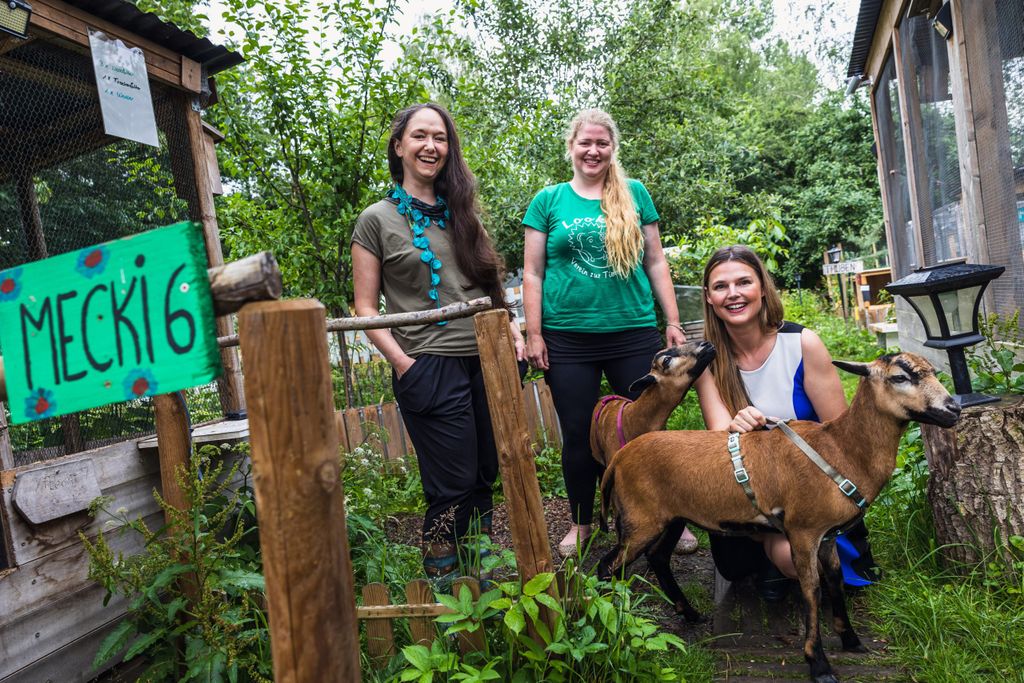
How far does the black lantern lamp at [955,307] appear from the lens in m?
2.89

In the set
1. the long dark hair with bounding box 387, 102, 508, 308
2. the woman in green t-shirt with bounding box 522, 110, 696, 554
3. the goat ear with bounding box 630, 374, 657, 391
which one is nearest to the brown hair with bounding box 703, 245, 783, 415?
the goat ear with bounding box 630, 374, 657, 391

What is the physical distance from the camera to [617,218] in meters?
3.38

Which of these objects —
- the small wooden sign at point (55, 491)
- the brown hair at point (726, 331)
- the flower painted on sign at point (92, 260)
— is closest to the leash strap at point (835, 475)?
the brown hair at point (726, 331)

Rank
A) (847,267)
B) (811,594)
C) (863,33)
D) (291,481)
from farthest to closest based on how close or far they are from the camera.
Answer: (847,267) < (863,33) < (811,594) < (291,481)

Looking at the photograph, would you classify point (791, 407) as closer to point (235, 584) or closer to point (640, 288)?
point (640, 288)

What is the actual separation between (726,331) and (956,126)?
2934 mm

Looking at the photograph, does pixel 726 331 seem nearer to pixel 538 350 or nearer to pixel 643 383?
pixel 643 383

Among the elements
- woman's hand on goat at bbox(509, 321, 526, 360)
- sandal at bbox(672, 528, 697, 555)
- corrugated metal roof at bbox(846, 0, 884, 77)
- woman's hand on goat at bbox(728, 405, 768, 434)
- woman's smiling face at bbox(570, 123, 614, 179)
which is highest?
corrugated metal roof at bbox(846, 0, 884, 77)

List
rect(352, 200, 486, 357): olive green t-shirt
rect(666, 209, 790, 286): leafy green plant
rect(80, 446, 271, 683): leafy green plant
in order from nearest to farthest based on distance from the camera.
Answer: rect(80, 446, 271, 683): leafy green plant → rect(352, 200, 486, 357): olive green t-shirt → rect(666, 209, 790, 286): leafy green plant

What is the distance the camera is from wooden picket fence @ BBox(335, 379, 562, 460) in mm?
5391

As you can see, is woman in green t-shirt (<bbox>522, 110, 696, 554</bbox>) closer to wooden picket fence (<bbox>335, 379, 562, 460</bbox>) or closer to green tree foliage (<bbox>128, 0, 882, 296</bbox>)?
green tree foliage (<bbox>128, 0, 882, 296</bbox>)

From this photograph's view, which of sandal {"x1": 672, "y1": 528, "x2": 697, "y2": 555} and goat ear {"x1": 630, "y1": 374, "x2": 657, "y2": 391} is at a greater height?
goat ear {"x1": 630, "y1": 374, "x2": 657, "y2": 391}

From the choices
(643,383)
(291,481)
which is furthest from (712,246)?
(291,481)

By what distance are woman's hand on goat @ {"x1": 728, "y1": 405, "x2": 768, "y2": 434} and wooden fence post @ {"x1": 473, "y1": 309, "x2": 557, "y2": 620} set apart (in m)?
1.02
